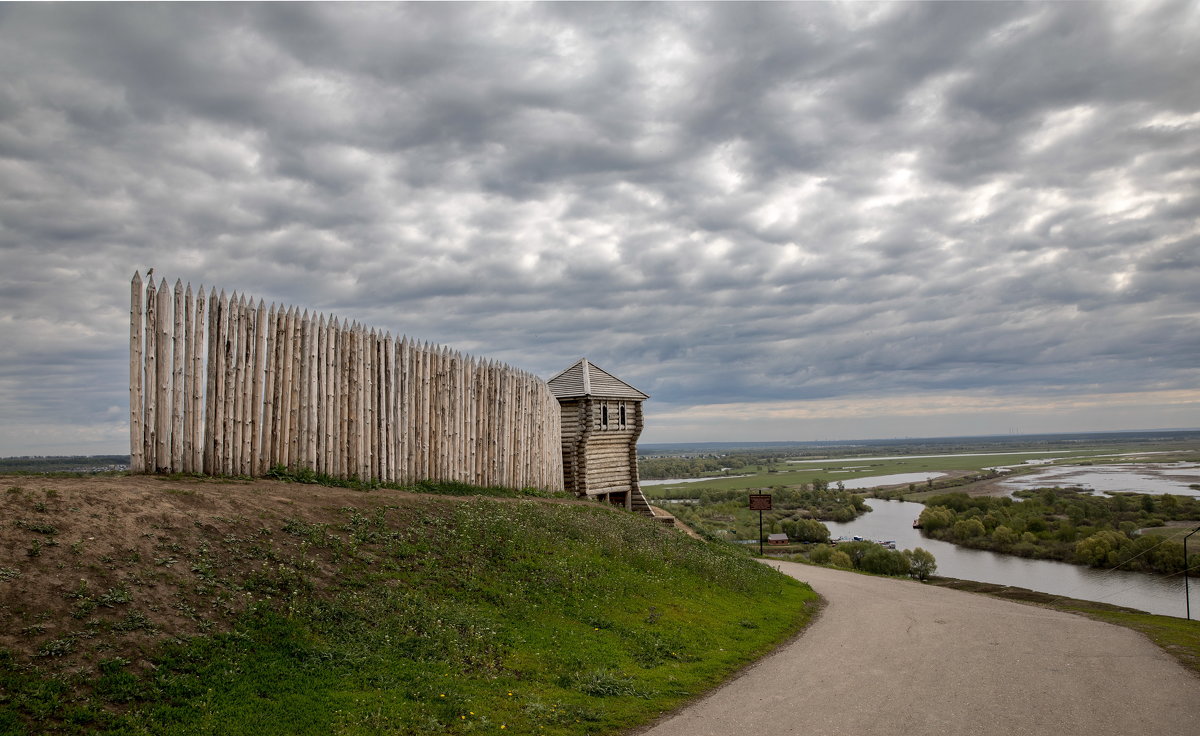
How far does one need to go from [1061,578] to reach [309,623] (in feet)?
133

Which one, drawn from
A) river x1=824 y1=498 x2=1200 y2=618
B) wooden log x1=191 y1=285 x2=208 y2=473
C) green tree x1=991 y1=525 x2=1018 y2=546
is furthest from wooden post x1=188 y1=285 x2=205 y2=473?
green tree x1=991 y1=525 x2=1018 y2=546

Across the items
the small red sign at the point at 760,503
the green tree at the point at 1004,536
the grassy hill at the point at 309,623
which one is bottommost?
the green tree at the point at 1004,536

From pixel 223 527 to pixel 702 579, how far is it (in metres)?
10.0

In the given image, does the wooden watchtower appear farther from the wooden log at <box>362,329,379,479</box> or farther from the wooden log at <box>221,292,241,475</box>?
the wooden log at <box>221,292,241,475</box>

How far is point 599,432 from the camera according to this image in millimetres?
26312

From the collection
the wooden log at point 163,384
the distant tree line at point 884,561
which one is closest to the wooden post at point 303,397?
the wooden log at point 163,384

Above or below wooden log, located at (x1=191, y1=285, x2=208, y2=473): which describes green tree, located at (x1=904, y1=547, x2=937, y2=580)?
below

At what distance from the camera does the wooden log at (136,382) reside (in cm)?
1038

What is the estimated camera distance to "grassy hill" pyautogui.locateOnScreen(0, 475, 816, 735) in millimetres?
5902

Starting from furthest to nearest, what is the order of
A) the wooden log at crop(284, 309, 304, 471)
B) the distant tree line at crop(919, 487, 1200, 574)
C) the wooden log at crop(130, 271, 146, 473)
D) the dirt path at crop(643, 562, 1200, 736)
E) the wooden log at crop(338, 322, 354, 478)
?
the distant tree line at crop(919, 487, 1200, 574), the wooden log at crop(338, 322, 354, 478), the wooden log at crop(284, 309, 304, 471), the wooden log at crop(130, 271, 146, 473), the dirt path at crop(643, 562, 1200, 736)

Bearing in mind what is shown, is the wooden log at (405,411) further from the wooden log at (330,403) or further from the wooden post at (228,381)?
the wooden post at (228,381)

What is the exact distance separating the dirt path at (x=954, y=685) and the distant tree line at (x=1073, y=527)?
26830 millimetres

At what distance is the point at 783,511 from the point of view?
71.2 m

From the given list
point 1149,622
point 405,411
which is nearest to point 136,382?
point 405,411
